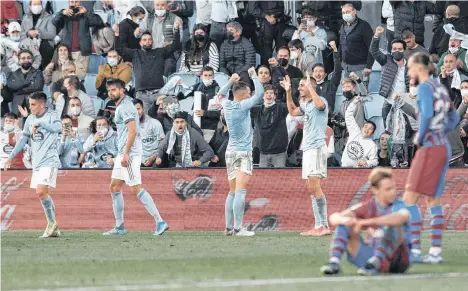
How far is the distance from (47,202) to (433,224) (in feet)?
23.6

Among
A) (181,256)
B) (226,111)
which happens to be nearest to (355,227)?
(181,256)

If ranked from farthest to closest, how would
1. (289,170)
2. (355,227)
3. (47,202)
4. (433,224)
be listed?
1. (289,170)
2. (47,202)
3. (433,224)
4. (355,227)

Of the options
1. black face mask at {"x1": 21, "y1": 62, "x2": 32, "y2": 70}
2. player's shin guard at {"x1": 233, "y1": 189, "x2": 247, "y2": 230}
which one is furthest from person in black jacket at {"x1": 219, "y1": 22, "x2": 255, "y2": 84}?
player's shin guard at {"x1": 233, "y1": 189, "x2": 247, "y2": 230}

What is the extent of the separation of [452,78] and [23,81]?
8600 millimetres

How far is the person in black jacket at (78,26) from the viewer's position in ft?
81.0

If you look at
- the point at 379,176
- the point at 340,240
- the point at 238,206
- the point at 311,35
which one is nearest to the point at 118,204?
the point at 238,206

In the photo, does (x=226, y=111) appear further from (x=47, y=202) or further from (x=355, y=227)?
(x=355, y=227)

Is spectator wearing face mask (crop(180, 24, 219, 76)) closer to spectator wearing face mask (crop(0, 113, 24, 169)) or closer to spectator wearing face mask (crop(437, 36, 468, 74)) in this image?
spectator wearing face mask (crop(0, 113, 24, 169))

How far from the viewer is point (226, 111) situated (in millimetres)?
18344

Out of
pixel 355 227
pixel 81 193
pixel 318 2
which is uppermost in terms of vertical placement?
pixel 318 2

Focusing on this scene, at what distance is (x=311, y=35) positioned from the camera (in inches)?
925

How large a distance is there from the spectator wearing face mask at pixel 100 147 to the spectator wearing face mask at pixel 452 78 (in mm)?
6189

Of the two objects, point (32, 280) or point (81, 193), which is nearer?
point (32, 280)

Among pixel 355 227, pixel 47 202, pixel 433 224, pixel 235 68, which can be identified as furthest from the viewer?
pixel 235 68
